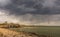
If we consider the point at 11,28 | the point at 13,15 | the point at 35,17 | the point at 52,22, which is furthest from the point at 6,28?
the point at 52,22

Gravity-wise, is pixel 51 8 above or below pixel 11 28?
above

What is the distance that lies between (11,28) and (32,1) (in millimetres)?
4730

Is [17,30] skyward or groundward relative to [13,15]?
groundward

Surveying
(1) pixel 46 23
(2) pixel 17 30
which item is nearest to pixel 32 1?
(1) pixel 46 23

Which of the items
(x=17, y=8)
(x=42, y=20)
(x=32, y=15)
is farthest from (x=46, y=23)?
(x=17, y=8)

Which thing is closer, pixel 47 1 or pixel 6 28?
pixel 47 1

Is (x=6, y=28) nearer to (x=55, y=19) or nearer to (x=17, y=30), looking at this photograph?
(x=17, y=30)

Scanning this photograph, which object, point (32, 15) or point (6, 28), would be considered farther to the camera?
point (6, 28)

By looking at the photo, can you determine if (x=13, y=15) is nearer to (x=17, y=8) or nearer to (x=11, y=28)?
(x=17, y=8)

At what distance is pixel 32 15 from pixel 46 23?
2.09 meters

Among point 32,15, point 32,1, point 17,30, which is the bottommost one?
point 17,30

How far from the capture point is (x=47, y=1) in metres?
22.8

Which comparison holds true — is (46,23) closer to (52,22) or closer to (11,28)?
(52,22)

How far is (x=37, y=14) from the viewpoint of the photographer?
23000 mm
